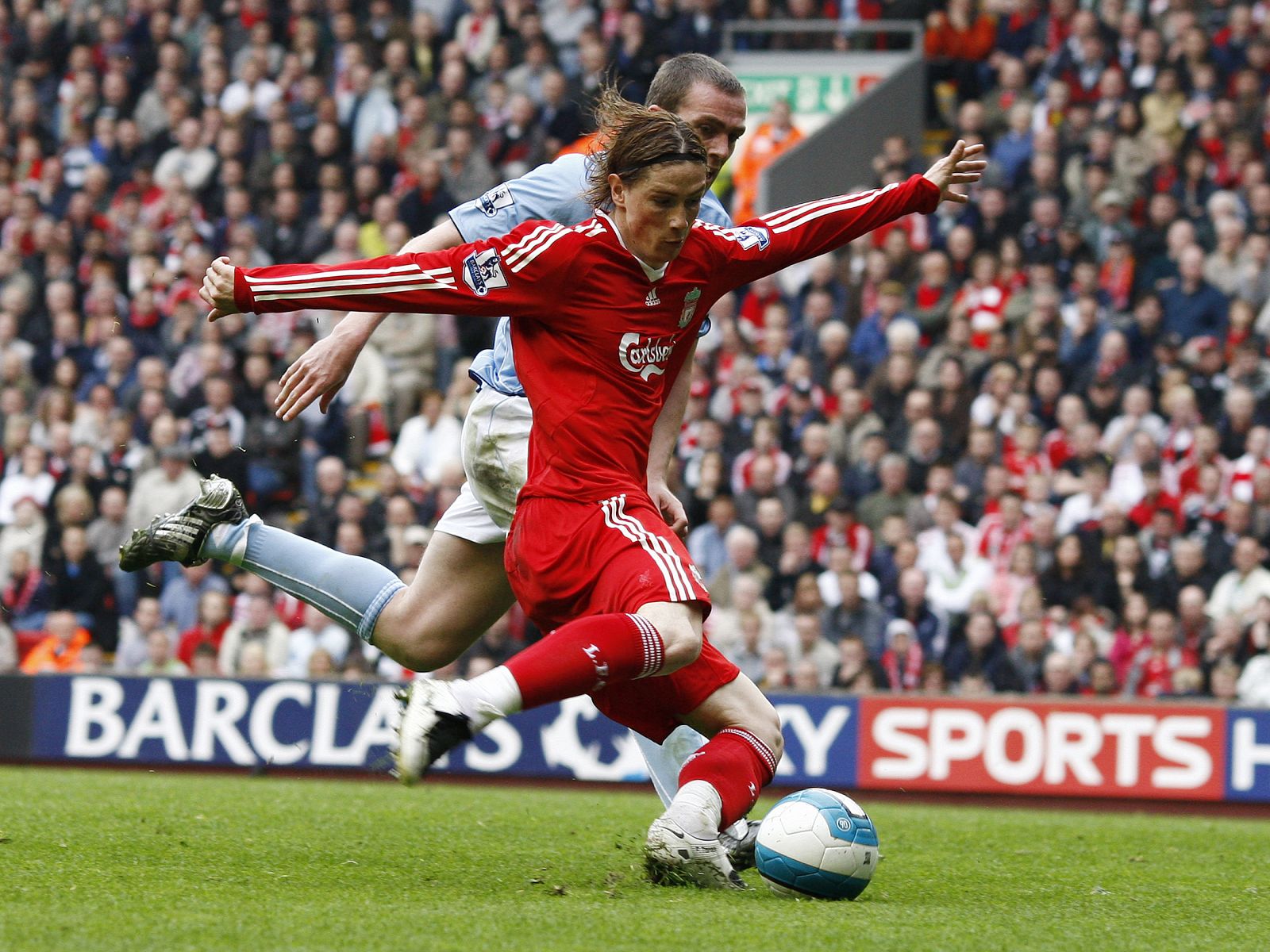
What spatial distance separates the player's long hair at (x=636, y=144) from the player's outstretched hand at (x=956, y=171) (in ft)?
2.69

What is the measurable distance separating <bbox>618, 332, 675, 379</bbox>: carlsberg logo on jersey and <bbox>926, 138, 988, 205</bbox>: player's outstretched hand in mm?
964

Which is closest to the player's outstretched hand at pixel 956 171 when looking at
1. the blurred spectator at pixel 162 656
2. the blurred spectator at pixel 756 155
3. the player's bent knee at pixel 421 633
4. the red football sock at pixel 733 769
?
the red football sock at pixel 733 769

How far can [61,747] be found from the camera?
1105cm

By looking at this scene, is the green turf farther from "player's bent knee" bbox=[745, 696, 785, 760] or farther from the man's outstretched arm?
the man's outstretched arm

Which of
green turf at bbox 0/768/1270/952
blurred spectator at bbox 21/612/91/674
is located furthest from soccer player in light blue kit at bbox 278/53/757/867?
blurred spectator at bbox 21/612/91/674

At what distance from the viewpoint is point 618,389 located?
5.01 m

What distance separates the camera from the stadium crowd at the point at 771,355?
11227mm

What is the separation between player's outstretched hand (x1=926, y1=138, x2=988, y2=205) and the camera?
543 cm

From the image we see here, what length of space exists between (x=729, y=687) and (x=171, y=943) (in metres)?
1.90

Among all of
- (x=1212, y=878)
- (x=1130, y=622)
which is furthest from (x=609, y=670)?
(x=1130, y=622)

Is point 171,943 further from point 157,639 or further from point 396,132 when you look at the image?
point 396,132

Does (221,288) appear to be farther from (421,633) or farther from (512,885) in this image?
(512,885)

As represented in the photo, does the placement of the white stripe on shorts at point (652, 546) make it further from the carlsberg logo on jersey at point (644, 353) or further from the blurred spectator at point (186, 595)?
the blurred spectator at point (186, 595)

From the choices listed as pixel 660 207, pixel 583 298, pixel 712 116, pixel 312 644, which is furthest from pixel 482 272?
pixel 312 644
